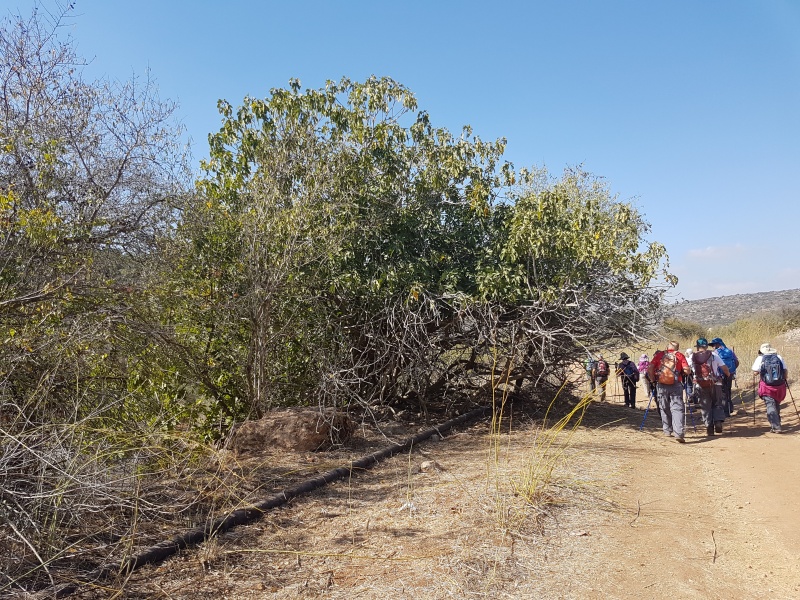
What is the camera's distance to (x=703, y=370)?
33.7 feet

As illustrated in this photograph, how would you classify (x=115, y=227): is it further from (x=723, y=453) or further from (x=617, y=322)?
(x=723, y=453)

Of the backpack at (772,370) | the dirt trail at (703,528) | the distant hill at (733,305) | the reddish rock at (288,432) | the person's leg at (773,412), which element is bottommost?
the dirt trail at (703,528)

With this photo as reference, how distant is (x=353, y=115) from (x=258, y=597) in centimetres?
773

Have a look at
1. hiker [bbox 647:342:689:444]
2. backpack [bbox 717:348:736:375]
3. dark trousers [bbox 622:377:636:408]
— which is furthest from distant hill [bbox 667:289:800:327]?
hiker [bbox 647:342:689:444]

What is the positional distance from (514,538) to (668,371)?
5.82 m

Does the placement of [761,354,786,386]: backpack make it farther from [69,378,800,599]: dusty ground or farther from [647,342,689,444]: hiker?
[69,378,800,599]: dusty ground

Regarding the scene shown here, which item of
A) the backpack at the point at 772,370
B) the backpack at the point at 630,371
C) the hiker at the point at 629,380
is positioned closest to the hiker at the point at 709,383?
the backpack at the point at 772,370

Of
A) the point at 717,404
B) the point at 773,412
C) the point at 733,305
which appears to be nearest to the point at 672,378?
the point at 717,404

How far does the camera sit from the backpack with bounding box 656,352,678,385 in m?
9.97

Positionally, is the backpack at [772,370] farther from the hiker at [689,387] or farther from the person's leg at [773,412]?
the hiker at [689,387]

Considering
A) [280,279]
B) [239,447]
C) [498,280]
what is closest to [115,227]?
[280,279]

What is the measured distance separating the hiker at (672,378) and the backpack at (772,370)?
1.45 m

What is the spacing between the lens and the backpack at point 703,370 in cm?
1023

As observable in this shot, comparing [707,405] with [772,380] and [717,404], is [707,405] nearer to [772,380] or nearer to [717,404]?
[717,404]
